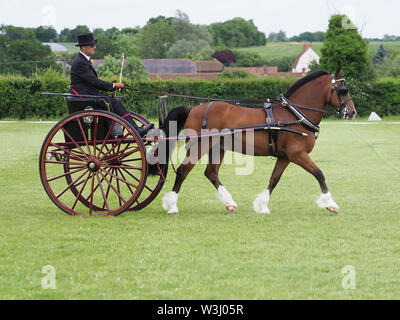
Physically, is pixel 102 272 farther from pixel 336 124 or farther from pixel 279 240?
pixel 336 124

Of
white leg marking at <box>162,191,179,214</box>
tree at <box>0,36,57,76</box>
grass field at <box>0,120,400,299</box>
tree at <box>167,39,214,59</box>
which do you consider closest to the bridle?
grass field at <box>0,120,400,299</box>

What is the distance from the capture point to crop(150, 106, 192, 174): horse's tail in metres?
8.84

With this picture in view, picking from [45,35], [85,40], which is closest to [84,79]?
[85,40]

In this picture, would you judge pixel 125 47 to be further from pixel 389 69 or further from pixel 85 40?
pixel 85 40

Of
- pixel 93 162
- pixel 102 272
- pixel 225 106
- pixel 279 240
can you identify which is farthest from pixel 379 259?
pixel 93 162

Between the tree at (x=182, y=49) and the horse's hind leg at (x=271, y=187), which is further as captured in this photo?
the tree at (x=182, y=49)

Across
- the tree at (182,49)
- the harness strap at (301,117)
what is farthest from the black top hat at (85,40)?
the tree at (182,49)

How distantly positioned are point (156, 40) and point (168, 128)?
120 metres

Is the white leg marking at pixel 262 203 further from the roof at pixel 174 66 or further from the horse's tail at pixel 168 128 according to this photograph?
the roof at pixel 174 66

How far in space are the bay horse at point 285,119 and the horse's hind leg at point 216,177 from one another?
169mm

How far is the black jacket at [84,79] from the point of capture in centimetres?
843

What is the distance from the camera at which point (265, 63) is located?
5325 inches

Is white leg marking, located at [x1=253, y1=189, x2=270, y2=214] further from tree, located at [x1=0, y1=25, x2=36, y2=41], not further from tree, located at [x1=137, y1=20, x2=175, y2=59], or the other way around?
tree, located at [x1=137, y1=20, x2=175, y2=59]

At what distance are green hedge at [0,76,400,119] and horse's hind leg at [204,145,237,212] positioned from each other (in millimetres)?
23234
